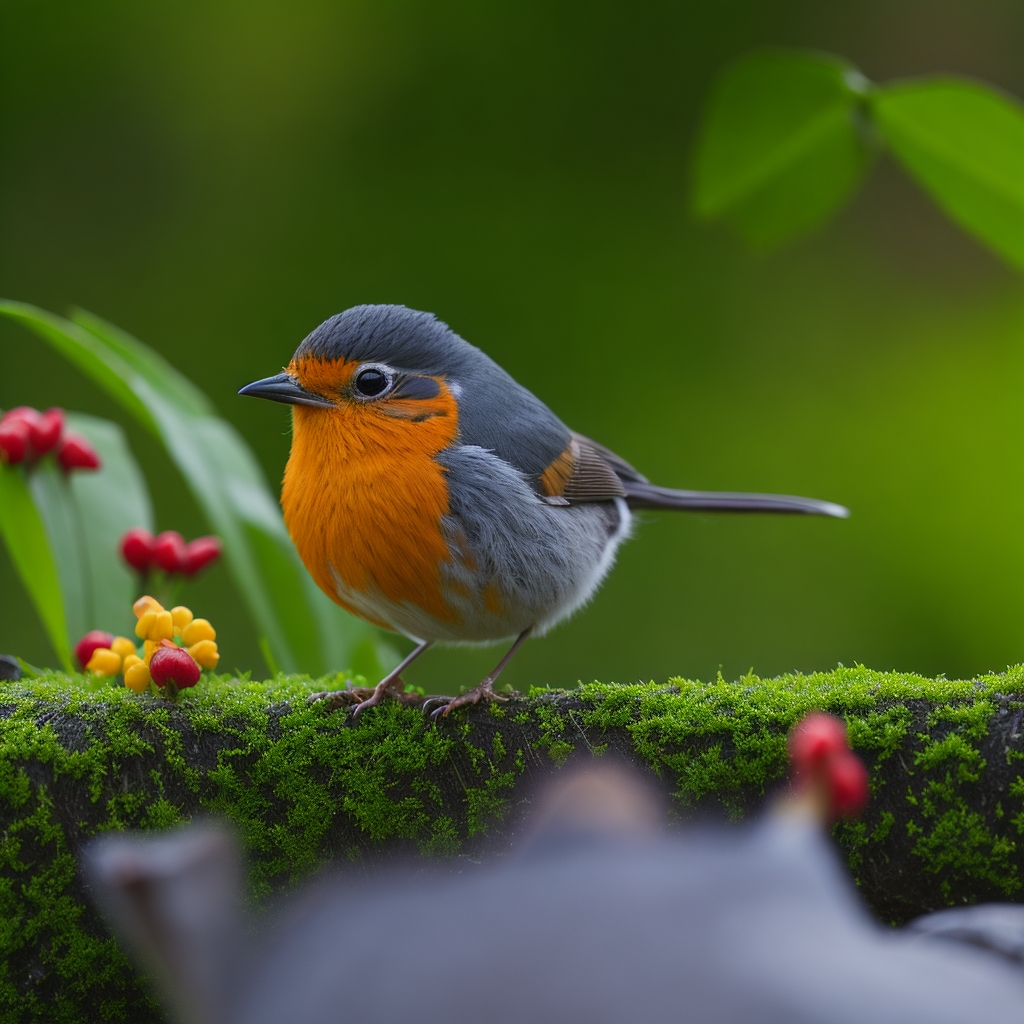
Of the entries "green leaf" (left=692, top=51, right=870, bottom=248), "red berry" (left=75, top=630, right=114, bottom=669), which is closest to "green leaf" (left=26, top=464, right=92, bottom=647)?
"red berry" (left=75, top=630, right=114, bottom=669)

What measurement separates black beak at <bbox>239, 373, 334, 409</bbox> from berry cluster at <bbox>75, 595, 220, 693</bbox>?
34cm

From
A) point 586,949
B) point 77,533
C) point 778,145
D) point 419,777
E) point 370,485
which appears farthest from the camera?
point 778,145

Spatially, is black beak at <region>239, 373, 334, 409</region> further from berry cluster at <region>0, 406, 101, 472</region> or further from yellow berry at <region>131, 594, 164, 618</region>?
berry cluster at <region>0, 406, 101, 472</region>

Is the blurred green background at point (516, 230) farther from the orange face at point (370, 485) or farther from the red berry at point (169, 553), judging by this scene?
the orange face at point (370, 485)

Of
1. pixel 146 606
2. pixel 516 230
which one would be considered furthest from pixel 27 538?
pixel 516 230

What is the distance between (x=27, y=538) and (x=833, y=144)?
1.69 m

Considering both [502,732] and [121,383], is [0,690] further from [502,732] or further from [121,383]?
[121,383]

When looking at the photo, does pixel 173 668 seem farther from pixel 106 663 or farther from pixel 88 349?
pixel 88 349

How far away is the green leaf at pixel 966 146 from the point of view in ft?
6.26

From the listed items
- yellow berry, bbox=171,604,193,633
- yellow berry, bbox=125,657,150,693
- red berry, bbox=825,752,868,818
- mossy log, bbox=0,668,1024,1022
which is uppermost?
red berry, bbox=825,752,868,818

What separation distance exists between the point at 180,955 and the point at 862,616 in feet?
10.6

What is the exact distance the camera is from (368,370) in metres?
1.57

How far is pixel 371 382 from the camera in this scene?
157 centimetres

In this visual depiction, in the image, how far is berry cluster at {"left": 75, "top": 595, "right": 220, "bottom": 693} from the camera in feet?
4.23
